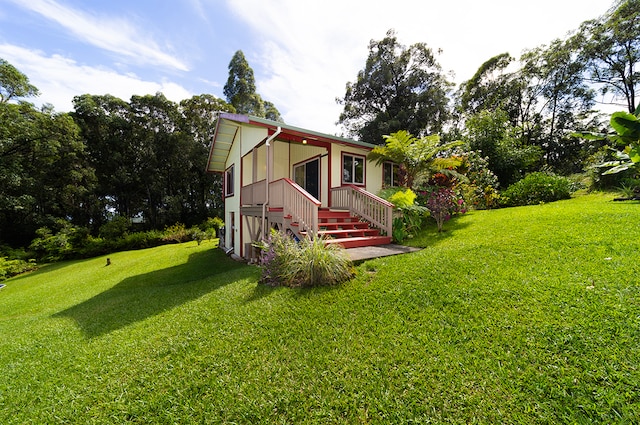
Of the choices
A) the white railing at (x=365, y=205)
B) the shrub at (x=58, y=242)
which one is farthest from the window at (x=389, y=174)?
the shrub at (x=58, y=242)

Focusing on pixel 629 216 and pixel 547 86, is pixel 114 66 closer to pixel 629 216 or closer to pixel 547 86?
pixel 629 216

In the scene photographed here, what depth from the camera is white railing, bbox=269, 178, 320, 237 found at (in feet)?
18.7

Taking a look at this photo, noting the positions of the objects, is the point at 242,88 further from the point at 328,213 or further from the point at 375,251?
the point at 375,251

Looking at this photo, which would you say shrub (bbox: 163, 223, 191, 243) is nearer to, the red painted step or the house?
the house

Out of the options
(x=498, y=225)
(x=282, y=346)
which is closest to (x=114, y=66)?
(x=282, y=346)

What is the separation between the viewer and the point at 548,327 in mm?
2393

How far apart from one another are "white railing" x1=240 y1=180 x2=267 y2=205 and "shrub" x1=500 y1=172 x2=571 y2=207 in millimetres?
9091

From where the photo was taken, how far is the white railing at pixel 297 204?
18.7 ft

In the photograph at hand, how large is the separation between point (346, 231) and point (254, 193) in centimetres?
407

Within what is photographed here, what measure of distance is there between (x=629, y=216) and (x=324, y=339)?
6.82 m

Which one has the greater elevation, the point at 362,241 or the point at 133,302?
the point at 362,241

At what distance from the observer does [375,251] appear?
221 inches

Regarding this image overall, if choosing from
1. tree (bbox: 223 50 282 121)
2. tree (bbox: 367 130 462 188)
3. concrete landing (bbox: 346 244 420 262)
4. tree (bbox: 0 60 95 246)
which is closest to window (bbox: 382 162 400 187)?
tree (bbox: 367 130 462 188)

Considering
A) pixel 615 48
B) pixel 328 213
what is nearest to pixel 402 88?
pixel 615 48
